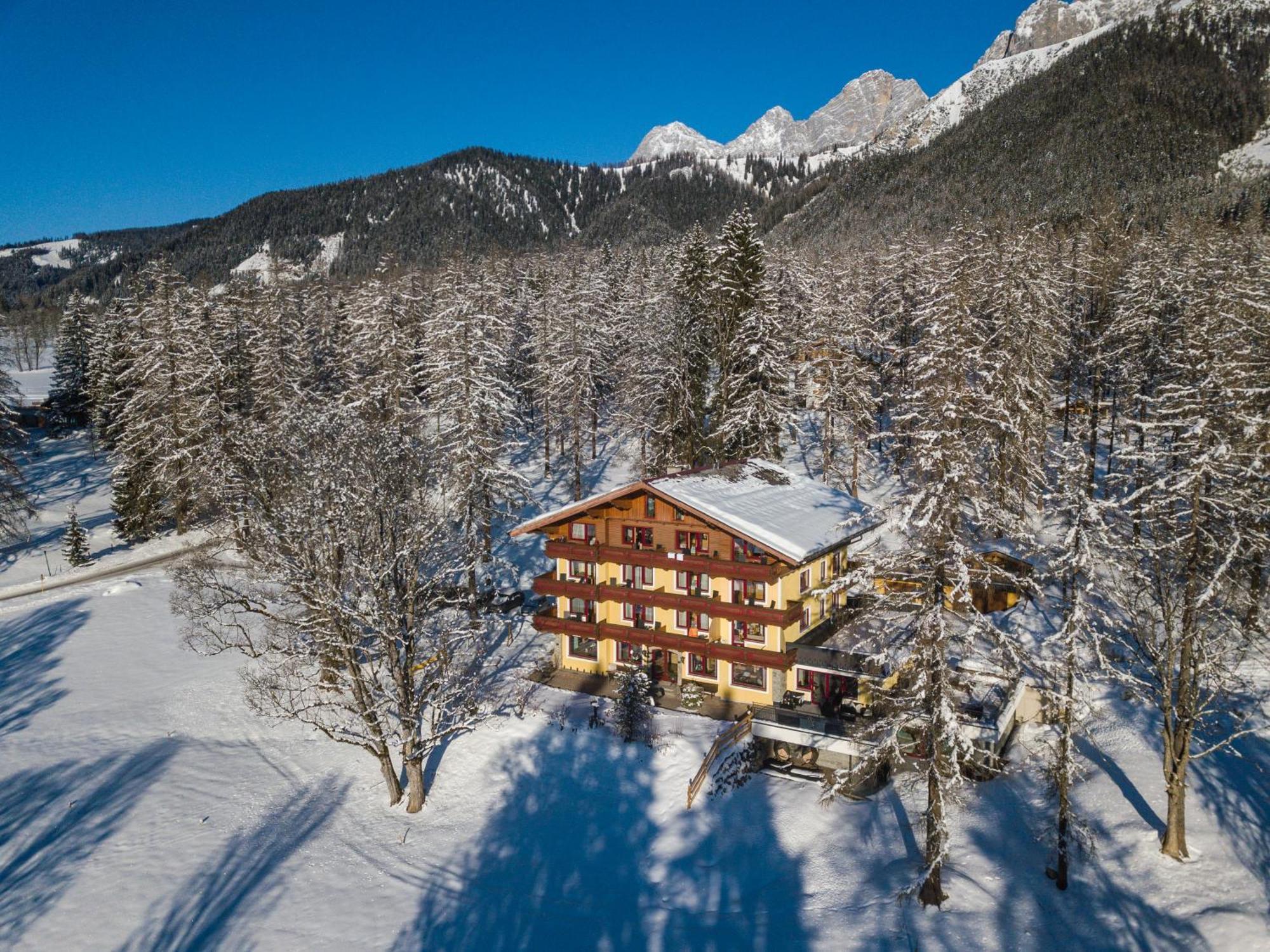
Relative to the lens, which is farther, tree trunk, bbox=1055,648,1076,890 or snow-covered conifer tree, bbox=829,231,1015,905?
tree trunk, bbox=1055,648,1076,890

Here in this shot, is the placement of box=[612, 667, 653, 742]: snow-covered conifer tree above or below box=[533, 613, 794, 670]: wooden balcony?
below

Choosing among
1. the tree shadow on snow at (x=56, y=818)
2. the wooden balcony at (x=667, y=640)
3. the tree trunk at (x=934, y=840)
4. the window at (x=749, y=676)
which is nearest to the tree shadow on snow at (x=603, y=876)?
the tree trunk at (x=934, y=840)

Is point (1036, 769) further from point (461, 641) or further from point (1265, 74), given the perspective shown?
point (1265, 74)

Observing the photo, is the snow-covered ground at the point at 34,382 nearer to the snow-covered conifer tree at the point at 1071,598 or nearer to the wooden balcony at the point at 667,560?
the wooden balcony at the point at 667,560

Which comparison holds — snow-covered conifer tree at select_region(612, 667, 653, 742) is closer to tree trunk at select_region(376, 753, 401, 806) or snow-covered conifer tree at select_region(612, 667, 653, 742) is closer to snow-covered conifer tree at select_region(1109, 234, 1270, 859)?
tree trunk at select_region(376, 753, 401, 806)

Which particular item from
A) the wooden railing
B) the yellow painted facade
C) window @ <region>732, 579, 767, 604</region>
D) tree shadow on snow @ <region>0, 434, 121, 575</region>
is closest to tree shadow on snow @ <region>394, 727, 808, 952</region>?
the wooden railing

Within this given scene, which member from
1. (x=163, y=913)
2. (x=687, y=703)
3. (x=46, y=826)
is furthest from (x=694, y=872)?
(x=46, y=826)

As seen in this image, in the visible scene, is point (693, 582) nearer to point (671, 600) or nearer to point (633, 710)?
point (671, 600)
